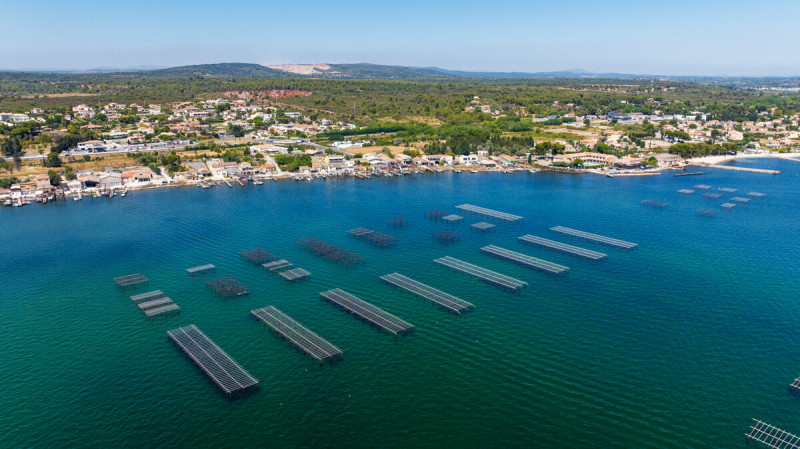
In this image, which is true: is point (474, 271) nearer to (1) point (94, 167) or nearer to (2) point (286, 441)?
(2) point (286, 441)

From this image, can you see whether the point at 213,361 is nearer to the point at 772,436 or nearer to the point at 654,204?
the point at 772,436

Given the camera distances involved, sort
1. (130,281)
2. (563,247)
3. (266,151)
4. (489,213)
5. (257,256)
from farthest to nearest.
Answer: (266,151), (489,213), (563,247), (257,256), (130,281)

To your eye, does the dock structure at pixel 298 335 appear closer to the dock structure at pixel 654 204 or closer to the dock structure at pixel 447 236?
the dock structure at pixel 447 236

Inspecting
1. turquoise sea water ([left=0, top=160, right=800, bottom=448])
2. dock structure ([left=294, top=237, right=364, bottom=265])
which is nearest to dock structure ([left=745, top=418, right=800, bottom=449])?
turquoise sea water ([left=0, top=160, right=800, bottom=448])

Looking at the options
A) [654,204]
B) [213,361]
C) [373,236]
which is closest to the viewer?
[213,361]

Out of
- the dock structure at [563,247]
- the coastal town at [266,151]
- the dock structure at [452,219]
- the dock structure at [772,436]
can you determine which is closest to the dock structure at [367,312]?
the dock structure at [772,436]

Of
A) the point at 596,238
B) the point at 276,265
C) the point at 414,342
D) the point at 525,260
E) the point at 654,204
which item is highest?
the point at 654,204

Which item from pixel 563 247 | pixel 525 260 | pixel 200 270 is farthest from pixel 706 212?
pixel 200 270

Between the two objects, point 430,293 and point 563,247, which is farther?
point 563,247
